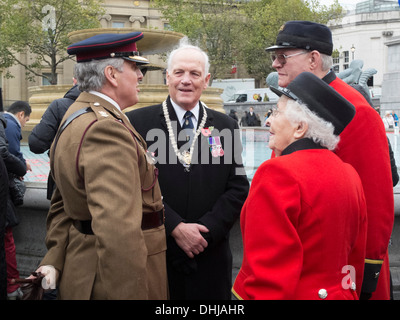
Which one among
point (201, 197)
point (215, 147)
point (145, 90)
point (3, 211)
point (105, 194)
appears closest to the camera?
point (105, 194)

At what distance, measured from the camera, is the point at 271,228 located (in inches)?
83.7

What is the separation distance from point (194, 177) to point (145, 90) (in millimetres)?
8117

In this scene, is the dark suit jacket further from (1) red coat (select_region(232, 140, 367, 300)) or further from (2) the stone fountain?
(2) the stone fountain

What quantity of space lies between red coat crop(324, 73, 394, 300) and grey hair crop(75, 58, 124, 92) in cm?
126

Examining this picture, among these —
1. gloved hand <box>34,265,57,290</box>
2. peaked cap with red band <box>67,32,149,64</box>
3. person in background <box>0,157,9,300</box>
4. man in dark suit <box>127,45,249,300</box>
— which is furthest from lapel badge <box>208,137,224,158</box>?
person in background <box>0,157,9,300</box>

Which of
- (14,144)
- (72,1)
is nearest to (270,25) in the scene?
(72,1)

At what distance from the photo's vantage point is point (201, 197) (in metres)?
3.37

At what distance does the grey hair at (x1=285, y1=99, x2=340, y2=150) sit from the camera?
7.61 feet

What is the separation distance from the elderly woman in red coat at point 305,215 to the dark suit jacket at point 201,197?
1012 millimetres

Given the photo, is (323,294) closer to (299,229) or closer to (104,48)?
(299,229)

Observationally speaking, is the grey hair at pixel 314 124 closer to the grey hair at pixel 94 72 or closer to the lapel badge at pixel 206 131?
the grey hair at pixel 94 72

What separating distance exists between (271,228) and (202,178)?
1.31m

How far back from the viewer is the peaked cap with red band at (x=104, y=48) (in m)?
2.63

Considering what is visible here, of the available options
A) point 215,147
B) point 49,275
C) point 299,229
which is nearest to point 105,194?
point 49,275
